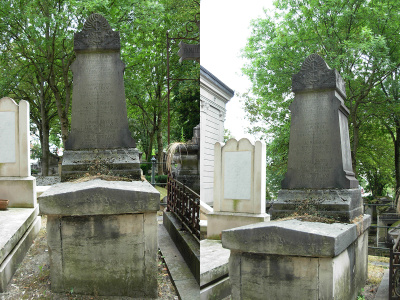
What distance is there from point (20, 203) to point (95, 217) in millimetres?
2527

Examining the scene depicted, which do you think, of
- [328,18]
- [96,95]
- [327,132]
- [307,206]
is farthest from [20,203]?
[328,18]

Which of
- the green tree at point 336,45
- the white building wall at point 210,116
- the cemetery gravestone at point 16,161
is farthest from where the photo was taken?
the green tree at point 336,45

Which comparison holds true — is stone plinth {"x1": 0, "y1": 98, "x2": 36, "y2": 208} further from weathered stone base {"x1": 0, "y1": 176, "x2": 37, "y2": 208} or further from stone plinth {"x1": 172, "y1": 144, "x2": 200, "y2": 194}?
stone plinth {"x1": 172, "y1": 144, "x2": 200, "y2": 194}

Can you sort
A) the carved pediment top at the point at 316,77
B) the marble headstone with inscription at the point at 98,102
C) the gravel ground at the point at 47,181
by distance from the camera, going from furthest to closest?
1. the gravel ground at the point at 47,181
2. the carved pediment top at the point at 316,77
3. the marble headstone with inscription at the point at 98,102

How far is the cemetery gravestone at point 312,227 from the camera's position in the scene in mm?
2494

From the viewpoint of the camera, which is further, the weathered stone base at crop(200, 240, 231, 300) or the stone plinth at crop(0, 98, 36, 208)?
the stone plinth at crop(0, 98, 36, 208)

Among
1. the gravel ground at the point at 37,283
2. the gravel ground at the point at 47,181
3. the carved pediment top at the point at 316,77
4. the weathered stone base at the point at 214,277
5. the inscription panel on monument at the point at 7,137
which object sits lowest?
the weathered stone base at the point at 214,277

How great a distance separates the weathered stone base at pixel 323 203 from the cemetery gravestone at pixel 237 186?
90cm

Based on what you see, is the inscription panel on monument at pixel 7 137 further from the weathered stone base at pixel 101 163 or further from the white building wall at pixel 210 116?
the white building wall at pixel 210 116

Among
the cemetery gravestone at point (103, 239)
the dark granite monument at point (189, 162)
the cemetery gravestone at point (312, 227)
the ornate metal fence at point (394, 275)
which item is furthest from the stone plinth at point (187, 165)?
the ornate metal fence at point (394, 275)

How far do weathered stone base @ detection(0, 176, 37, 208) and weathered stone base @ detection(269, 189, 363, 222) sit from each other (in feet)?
10.6

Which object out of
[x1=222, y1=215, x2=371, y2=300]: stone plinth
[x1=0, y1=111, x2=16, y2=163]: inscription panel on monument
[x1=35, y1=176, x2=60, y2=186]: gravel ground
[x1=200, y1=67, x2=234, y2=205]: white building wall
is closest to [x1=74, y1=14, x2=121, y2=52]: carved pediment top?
[x1=200, y1=67, x2=234, y2=205]: white building wall

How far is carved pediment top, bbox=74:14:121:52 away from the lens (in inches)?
149

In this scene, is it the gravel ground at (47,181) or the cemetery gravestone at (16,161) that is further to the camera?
the gravel ground at (47,181)
